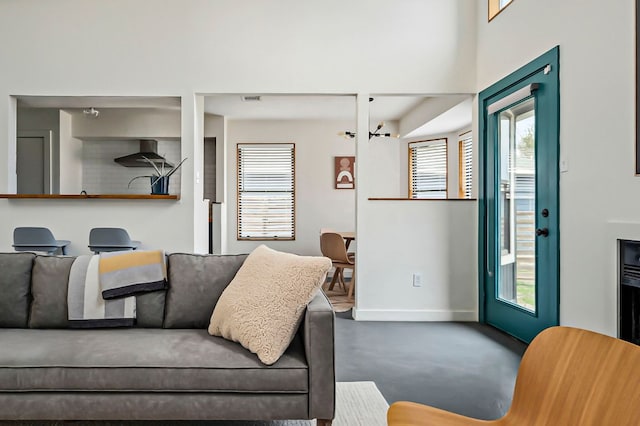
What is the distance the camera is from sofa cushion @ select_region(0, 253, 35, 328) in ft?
7.80

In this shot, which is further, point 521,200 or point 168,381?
point 521,200

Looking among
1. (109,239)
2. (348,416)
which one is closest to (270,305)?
(348,416)

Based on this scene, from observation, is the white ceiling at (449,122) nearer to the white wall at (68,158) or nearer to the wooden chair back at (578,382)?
the wooden chair back at (578,382)

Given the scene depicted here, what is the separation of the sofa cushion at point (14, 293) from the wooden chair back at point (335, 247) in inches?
146

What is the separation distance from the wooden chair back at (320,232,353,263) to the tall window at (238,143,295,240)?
5.66 feet

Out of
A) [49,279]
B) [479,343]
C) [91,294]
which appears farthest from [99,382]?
[479,343]

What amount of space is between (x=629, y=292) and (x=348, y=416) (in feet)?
5.09

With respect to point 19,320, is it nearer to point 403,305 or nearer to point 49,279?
point 49,279

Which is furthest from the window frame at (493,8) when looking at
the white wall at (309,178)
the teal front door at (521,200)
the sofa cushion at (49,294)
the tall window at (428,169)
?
the sofa cushion at (49,294)

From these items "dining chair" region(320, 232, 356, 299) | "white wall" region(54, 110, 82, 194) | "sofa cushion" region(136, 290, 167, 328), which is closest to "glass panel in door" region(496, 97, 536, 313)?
"dining chair" region(320, 232, 356, 299)

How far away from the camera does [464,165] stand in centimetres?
689

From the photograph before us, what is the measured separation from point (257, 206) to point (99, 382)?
5.81 m

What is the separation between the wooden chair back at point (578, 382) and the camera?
1.10 m

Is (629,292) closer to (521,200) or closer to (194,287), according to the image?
(521,200)
